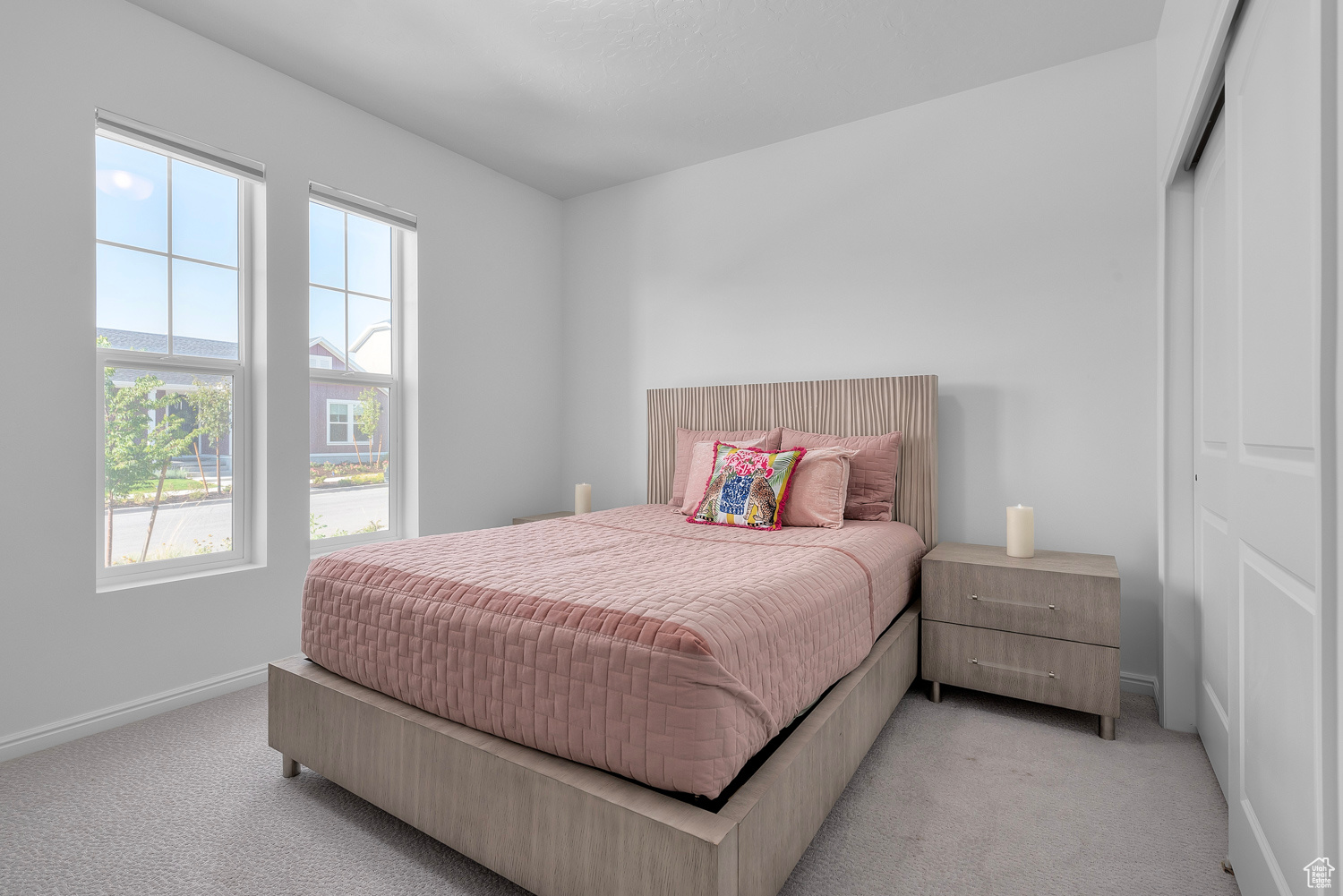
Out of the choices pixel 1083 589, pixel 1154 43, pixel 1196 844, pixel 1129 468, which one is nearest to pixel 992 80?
pixel 1154 43

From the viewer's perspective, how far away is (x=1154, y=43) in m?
2.54

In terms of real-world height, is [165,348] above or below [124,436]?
above

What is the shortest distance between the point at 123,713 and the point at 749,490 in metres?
2.51

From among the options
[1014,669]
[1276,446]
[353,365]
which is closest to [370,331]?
[353,365]

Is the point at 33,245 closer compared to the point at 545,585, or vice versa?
the point at 545,585

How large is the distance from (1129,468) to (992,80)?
71.2 inches

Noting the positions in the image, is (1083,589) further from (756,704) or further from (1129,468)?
(756,704)

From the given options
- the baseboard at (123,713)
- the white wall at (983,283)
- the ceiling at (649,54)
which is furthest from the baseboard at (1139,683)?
the baseboard at (123,713)

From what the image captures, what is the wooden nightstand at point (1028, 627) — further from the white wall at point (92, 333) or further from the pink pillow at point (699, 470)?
the white wall at point (92, 333)

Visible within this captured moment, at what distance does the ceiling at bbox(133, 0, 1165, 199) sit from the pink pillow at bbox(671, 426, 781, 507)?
1.58m

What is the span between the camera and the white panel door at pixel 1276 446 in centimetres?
95

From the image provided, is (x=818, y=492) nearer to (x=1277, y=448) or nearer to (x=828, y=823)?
(x=828, y=823)

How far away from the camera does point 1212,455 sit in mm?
1949

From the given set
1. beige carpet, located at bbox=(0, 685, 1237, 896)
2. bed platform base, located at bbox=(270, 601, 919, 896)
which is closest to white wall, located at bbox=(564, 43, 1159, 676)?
beige carpet, located at bbox=(0, 685, 1237, 896)
